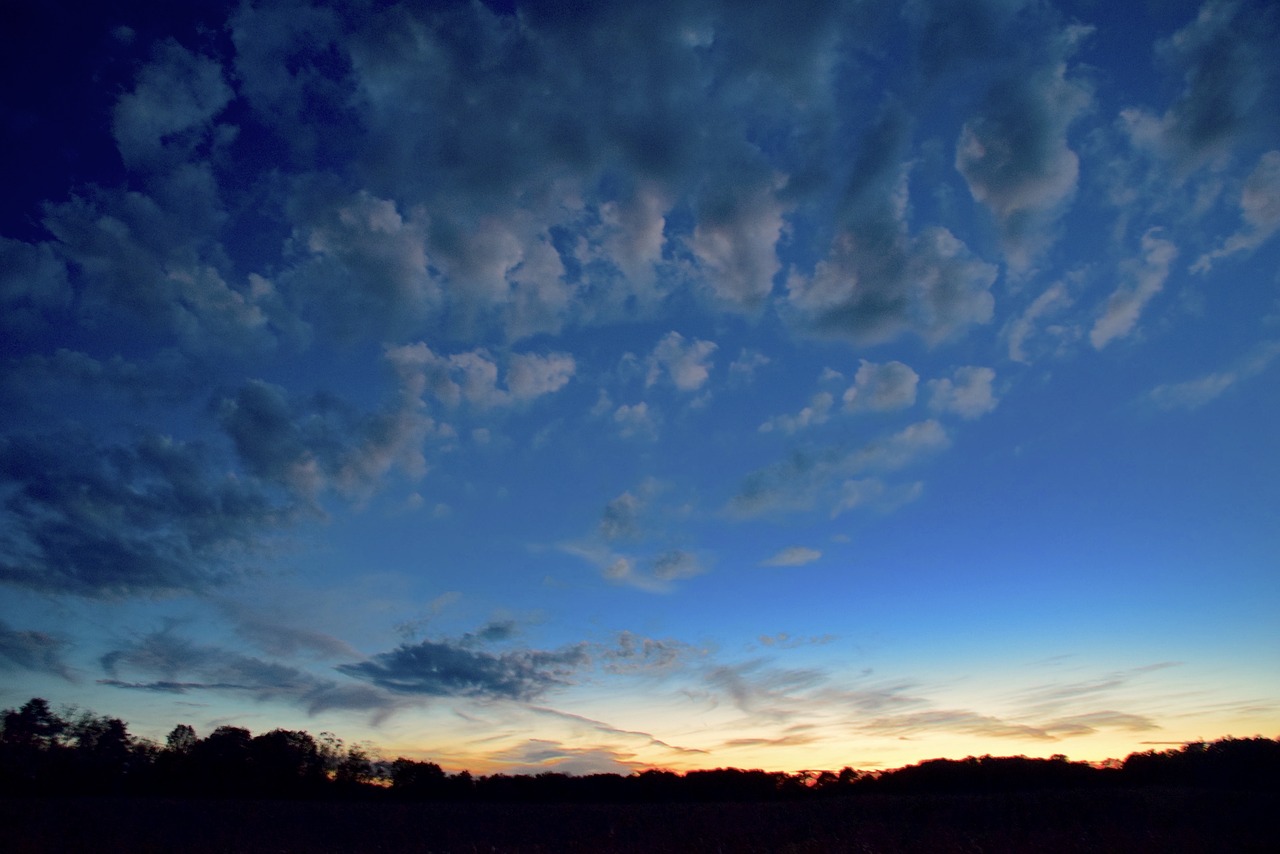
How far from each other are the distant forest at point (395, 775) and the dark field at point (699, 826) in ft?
100

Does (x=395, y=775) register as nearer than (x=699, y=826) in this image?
No

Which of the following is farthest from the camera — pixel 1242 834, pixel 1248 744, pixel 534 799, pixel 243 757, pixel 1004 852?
pixel 243 757

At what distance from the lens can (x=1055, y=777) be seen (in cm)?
6931

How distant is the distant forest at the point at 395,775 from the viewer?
67.2m

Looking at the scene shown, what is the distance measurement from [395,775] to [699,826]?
82.7m

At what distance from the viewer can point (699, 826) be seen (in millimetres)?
36344

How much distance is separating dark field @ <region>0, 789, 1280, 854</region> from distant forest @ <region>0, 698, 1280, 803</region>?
100 ft

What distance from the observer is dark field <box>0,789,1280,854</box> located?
871 inches

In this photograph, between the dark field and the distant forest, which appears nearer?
Result: the dark field

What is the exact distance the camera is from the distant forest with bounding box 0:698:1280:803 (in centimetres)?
6719

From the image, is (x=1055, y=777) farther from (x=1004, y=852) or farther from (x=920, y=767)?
(x=1004, y=852)

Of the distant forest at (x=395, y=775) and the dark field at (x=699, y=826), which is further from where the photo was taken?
the distant forest at (x=395, y=775)

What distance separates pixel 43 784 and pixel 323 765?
40132 mm

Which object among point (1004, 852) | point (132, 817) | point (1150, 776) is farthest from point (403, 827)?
point (1150, 776)
